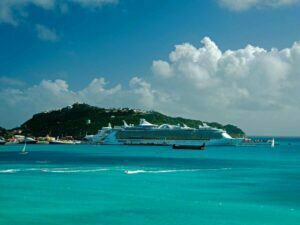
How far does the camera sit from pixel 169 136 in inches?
7151

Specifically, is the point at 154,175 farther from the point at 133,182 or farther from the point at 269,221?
the point at 269,221

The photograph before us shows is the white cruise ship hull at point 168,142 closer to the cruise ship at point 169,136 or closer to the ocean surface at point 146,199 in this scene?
the cruise ship at point 169,136

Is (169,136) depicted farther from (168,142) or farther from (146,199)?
(146,199)

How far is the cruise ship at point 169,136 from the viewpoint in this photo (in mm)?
174625

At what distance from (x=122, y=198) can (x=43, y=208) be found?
7.38m

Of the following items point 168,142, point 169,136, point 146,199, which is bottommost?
point 146,199

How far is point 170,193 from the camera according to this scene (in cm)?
4434

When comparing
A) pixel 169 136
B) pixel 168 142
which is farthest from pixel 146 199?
pixel 169 136

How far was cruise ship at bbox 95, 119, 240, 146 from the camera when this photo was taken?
174625mm

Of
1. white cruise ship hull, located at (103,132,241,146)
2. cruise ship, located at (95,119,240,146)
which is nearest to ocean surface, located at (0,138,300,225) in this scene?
white cruise ship hull, located at (103,132,241,146)

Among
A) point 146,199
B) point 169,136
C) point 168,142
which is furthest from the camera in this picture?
point 169,136

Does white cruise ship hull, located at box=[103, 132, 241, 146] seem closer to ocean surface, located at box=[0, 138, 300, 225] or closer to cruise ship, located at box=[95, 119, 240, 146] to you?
cruise ship, located at box=[95, 119, 240, 146]

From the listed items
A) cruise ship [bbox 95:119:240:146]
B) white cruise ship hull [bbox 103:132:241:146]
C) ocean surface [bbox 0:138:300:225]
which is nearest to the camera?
ocean surface [bbox 0:138:300:225]

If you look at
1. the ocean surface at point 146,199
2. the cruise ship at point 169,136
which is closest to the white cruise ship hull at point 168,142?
the cruise ship at point 169,136
